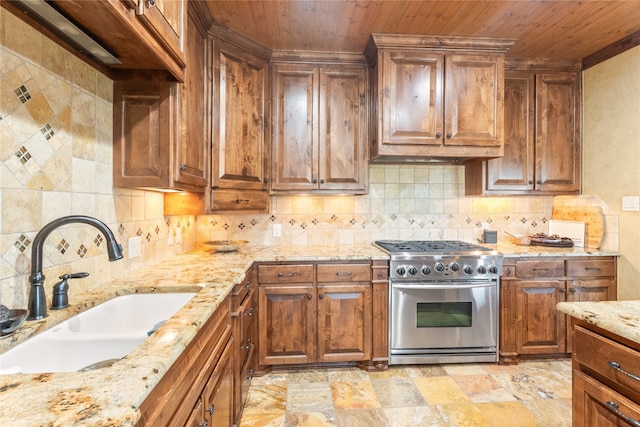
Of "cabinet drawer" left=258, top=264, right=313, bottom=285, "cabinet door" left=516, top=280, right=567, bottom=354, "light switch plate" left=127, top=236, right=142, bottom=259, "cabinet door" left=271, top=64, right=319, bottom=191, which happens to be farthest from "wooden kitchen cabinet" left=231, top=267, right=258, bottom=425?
"cabinet door" left=516, top=280, right=567, bottom=354

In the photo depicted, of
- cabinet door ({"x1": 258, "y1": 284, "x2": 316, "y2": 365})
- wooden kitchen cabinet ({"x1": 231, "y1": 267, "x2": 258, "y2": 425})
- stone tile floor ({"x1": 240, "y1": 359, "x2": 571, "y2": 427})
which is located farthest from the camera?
cabinet door ({"x1": 258, "y1": 284, "x2": 316, "y2": 365})

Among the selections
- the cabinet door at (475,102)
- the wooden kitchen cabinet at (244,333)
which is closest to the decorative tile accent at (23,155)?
the wooden kitchen cabinet at (244,333)

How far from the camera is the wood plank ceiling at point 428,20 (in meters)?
1.98

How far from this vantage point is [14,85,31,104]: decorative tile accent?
3.39ft

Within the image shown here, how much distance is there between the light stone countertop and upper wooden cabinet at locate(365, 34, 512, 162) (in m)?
1.59

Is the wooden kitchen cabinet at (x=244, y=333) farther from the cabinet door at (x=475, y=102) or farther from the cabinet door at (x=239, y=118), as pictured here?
the cabinet door at (x=475, y=102)

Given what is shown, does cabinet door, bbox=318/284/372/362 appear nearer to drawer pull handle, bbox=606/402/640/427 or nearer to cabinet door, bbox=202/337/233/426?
cabinet door, bbox=202/337/233/426

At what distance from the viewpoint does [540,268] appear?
8.10 feet

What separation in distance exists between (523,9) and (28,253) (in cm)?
289

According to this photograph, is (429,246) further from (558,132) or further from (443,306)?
(558,132)

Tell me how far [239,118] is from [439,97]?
60.4 inches

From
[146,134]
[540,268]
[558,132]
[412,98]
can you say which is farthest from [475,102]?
[146,134]

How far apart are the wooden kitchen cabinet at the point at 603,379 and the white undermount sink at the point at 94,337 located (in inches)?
→ 62.2

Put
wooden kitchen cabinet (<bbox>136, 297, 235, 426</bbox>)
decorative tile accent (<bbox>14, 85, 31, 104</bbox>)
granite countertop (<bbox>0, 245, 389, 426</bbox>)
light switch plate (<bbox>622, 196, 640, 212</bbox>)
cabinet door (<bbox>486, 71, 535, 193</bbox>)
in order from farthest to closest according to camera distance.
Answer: cabinet door (<bbox>486, 71, 535, 193</bbox>) → light switch plate (<bbox>622, 196, 640, 212</bbox>) → decorative tile accent (<bbox>14, 85, 31, 104</bbox>) → wooden kitchen cabinet (<bbox>136, 297, 235, 426</bbox>) → granite countertop (<bbox>0, 245, 389, 426</bbox>)
